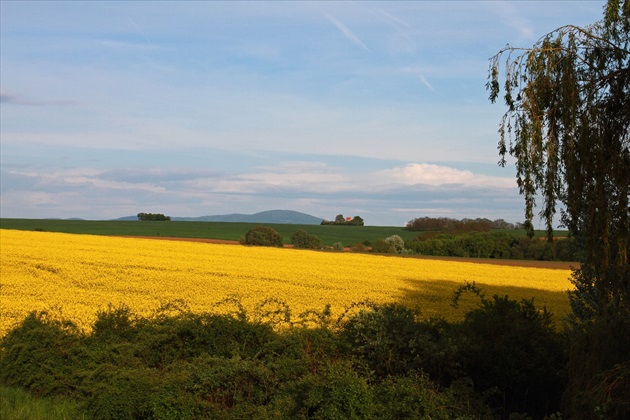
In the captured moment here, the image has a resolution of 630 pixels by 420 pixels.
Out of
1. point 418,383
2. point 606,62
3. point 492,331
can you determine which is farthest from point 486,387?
point 606,62

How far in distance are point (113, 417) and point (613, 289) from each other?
768 cm

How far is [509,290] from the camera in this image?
30.9 metres

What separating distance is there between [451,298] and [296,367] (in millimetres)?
14815

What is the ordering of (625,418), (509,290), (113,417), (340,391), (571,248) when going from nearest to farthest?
1. (625,418)
2. (340,391)
3. (113,417)
4. (571,248)
5. (509,290)

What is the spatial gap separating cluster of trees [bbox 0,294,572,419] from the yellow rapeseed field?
3.88 m

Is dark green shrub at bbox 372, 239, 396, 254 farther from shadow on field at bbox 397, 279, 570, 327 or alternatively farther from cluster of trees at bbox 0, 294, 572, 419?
cluster of trees at bbox 0, 294, 572, 419

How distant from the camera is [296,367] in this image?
10172 millimetres

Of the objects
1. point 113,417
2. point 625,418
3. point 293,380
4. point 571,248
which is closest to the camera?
point 625,418

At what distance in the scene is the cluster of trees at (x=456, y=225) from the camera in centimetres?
8850

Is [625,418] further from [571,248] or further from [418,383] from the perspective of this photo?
[571,248]

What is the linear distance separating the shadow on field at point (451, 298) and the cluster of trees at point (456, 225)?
5578 centimetres

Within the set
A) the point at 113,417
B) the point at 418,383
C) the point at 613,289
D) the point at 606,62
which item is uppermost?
the point at 606,62

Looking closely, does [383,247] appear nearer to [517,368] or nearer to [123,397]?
[517,368]

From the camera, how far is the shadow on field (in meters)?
21.2
